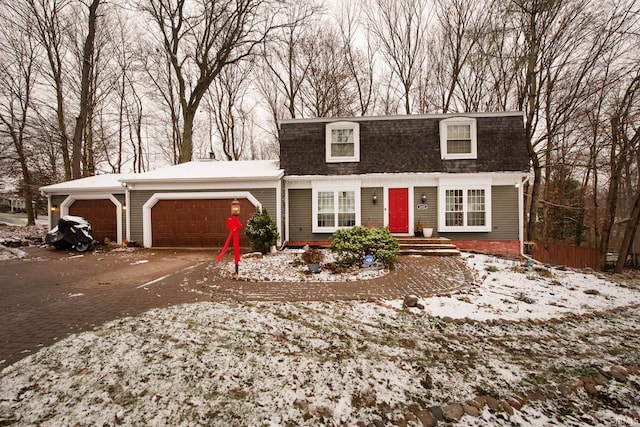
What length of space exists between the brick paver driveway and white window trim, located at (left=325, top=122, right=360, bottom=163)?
4.81 metres

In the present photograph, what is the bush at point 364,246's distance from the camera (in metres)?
7.02

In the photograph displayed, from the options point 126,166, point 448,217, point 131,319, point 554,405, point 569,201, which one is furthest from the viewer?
point 126,166

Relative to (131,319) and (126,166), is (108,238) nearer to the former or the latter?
(131,319)

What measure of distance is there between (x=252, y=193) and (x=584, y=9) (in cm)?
1600

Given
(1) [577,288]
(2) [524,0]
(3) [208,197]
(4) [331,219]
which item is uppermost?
(2) [524,0]

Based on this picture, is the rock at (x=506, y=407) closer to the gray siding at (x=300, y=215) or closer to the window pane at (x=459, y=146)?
the gray siding at (x=300, y=215)

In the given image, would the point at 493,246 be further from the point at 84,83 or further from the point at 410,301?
the point at 84,83

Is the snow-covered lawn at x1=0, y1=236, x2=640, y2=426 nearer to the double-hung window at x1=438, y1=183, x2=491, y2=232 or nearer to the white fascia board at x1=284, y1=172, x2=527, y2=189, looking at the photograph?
the double-hung window at x1=438, y1=183, x2=491, y2=232

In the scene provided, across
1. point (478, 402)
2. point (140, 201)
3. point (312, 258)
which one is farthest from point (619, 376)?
point (140, 201)

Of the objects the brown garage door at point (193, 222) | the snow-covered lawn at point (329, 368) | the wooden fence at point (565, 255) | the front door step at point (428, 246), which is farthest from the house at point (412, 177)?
the snow-covered lawn at point (329, 368)

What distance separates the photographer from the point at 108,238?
37.9 feet

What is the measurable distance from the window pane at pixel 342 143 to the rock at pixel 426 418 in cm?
990

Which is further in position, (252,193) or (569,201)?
(569,201)

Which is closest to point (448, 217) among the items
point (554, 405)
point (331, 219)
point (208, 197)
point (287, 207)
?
point (331, 219)
